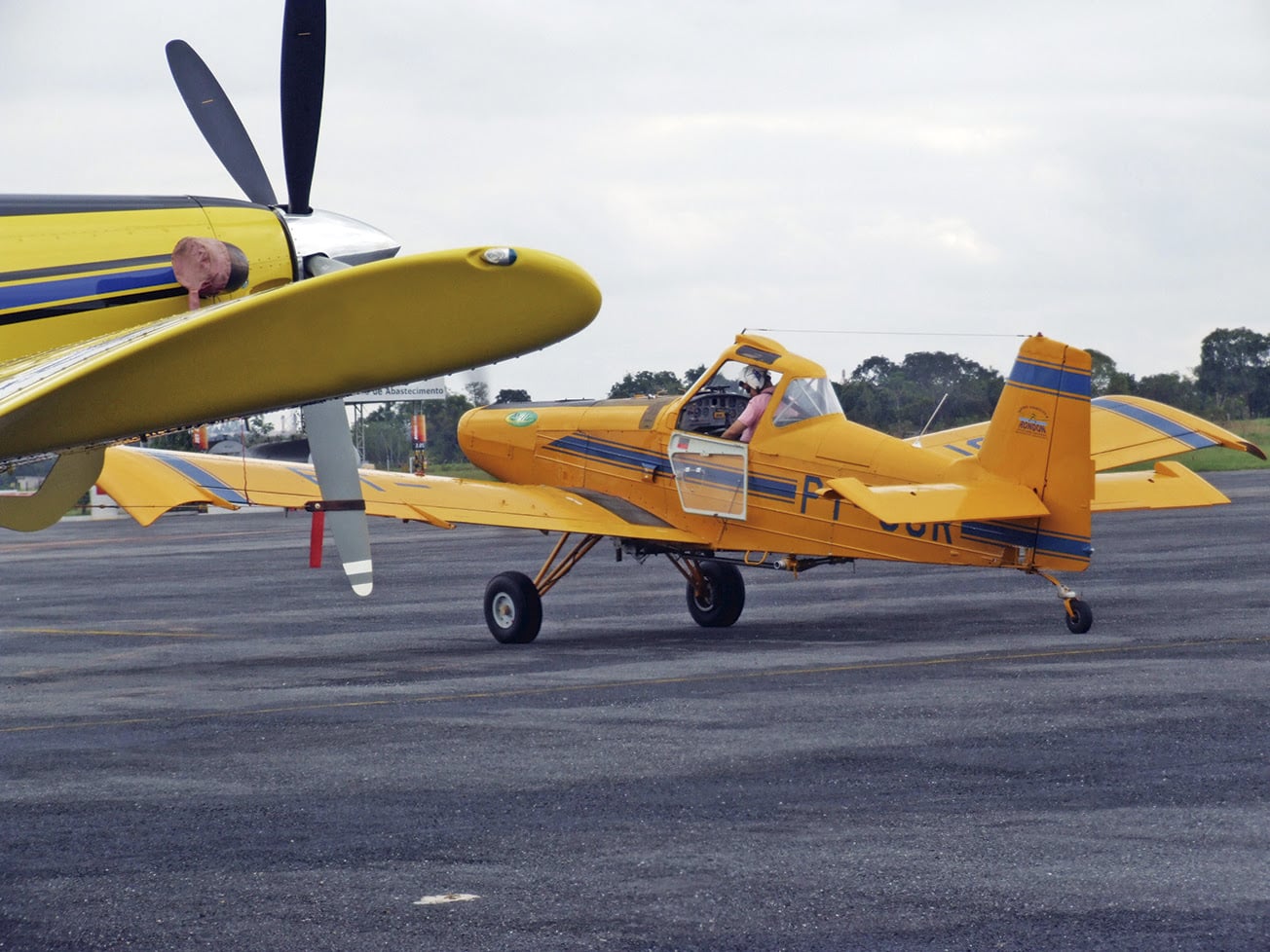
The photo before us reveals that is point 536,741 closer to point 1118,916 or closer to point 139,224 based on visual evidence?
point 139,224

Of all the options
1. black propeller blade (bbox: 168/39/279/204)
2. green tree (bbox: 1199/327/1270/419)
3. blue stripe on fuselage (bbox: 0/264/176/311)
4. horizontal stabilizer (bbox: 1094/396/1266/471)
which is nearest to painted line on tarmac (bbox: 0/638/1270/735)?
black propeller blade (bbox: 168/39/279/204)

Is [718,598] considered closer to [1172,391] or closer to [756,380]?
[756,380]

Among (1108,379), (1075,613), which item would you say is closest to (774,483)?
(1075,613)

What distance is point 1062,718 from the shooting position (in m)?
9.57

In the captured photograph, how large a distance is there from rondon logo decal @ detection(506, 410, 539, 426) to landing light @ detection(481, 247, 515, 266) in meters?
12.7

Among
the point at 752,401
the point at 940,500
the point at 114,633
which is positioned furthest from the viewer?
the point at 114,633

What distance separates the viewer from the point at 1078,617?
13.4 m

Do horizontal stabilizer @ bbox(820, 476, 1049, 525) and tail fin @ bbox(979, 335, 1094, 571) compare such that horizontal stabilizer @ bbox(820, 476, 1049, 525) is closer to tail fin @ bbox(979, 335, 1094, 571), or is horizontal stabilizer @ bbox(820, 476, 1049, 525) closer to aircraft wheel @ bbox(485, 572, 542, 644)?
tail fin @ bbox(979, 335, 1094, 571)

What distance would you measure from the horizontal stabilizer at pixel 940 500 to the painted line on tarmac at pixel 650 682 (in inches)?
45.8

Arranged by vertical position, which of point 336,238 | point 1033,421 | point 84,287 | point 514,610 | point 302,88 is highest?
point 302,88

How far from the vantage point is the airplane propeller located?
27.6ft

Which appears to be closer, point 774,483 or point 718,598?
point 774,483

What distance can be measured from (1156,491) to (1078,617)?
258cm

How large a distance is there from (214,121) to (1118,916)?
722 centimetres
